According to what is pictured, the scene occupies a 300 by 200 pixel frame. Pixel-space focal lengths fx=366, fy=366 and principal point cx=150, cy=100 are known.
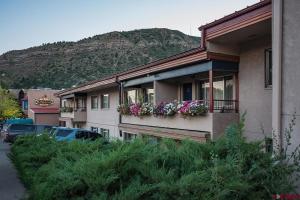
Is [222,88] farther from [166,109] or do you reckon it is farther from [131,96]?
[131,96]

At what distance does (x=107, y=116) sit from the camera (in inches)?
1102

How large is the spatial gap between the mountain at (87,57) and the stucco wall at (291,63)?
68.8 metres

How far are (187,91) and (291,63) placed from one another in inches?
407

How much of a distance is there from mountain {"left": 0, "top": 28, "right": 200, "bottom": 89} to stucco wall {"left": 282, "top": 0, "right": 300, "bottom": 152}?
68.8 m

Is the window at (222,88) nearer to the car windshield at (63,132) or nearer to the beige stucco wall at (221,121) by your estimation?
the beige stucco wall at (221,121)

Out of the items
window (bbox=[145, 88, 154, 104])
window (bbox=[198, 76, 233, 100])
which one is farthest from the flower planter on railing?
window (bbox=[145, 88, 154, 104])

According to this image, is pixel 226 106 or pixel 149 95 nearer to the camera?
pixel 226 106

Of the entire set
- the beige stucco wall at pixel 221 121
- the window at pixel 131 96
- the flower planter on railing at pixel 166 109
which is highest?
the window at pixel 131 96

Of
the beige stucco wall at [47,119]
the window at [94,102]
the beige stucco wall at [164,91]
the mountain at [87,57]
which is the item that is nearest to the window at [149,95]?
the beige stucco wall at [164,91]

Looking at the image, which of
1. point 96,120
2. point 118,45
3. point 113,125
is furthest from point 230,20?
point 118,45

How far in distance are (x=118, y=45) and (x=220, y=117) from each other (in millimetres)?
78177

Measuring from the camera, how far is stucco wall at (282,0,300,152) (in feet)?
23.2

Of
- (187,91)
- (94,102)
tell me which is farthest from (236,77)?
(94,102)

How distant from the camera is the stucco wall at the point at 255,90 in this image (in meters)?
11.9
